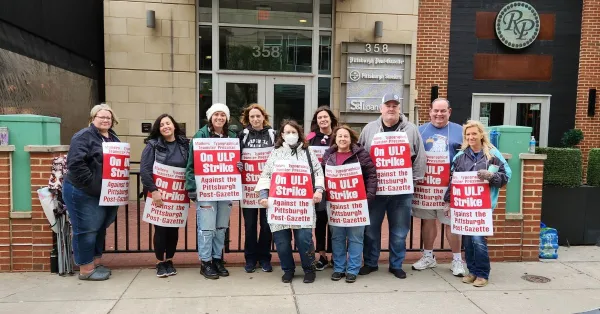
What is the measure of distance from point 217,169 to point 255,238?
942mm

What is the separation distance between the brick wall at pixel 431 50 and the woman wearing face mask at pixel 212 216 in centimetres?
745

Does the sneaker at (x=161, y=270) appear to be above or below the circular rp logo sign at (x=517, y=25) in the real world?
below

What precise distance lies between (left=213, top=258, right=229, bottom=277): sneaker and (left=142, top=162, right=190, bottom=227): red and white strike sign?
585mm

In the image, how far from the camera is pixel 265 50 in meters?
9.89

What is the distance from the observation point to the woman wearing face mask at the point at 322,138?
4.88 m

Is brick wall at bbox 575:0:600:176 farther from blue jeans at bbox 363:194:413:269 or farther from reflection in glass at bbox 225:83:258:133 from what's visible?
blue jeans at bbox 363:194:413:269

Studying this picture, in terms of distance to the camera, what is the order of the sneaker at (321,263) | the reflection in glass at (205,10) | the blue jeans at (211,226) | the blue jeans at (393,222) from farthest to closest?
1. the reflection in glass at (205,10)
2. the sneaker at (321,263)
3. the blue jeans at (393,222)
4. the blue jeans at (211,226)

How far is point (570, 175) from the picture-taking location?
6156 millimetres

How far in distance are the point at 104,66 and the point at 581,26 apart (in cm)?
1207

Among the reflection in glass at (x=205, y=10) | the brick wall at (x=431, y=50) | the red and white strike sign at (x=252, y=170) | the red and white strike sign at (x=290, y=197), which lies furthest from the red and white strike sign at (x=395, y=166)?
the brick wall at (x=431, y=50)

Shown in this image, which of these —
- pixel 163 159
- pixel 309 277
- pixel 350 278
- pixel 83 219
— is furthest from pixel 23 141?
pixel 350 278

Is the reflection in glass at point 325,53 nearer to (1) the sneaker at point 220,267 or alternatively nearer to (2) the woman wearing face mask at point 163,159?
(2) the woman wearing face mask at point 163,159

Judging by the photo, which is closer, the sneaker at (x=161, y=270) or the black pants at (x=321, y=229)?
the sneaker at (x=161, y=270)

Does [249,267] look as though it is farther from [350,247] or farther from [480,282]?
[480,282]
